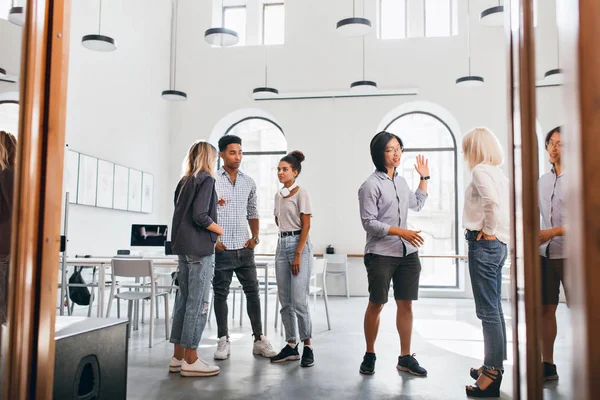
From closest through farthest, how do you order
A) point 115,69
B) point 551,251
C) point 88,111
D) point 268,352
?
point 551,251, point 268,352, point 88,111, point 115,69

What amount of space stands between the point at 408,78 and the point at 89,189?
209 inches

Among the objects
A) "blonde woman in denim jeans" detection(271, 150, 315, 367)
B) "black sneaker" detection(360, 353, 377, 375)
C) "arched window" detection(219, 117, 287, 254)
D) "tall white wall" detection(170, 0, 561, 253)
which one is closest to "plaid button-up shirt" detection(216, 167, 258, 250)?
"blonde woman in denim jeans" detection(271, 150, 315, 367)

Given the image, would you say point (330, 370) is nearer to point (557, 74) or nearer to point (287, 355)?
point (287, 355)

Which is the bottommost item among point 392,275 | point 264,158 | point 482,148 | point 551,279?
point 392,275

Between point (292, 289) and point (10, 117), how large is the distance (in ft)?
7.89

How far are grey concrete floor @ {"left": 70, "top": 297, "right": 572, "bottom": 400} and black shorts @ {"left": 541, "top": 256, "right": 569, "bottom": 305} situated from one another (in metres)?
0.11

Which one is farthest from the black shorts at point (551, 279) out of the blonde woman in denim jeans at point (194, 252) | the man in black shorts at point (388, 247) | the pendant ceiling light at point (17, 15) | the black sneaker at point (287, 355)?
the black sneaker at point (287, 355)

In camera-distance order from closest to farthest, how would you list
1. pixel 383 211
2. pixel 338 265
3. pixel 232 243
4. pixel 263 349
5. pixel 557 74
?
pixel 557 74, pixel 383 211, pixel 232 243, pixel 263 349, pixel 338 265

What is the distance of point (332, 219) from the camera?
8.44 metres

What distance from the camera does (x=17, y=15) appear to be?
1.57m

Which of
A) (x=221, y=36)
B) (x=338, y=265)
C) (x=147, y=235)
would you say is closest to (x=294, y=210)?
(x=147, y=235)

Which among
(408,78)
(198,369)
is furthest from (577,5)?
(408,78)

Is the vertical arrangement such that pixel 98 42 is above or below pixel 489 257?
above

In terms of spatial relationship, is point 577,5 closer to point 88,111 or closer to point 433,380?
point 433,380
